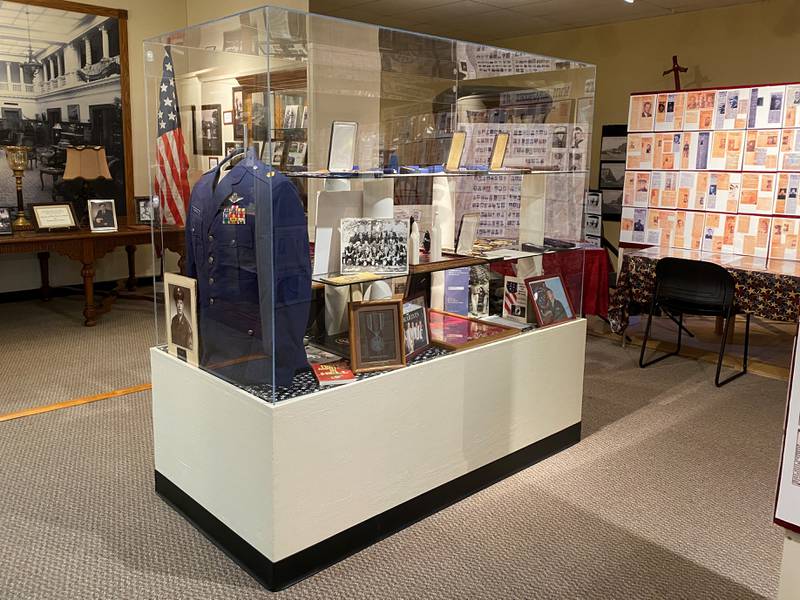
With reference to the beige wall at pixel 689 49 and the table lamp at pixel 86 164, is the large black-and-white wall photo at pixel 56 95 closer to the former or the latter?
the table lamp at pixel 86 164

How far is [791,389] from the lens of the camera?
5.60 feet

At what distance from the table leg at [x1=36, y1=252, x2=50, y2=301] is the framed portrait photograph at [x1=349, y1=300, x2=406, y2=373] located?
499cm

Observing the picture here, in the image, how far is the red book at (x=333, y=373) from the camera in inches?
96.0

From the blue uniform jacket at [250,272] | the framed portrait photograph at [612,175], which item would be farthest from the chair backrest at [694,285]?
the framed portrait photograph at [612,175]

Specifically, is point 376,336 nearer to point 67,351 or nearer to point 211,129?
point 211,129

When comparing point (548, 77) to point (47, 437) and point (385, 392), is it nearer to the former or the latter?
point (385, 392)

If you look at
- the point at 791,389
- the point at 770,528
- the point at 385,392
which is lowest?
the point at 770,528

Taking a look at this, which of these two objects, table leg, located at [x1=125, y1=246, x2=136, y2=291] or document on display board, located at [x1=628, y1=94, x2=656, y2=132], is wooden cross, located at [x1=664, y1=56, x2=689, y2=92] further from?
table leg, located at [x1=125, y1=246, x2=136, y2=291]

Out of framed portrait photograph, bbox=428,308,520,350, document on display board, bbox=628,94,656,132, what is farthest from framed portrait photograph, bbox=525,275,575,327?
document on display board, bbox=628,94,656,132

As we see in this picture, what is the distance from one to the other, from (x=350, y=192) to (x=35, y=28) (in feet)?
17.0

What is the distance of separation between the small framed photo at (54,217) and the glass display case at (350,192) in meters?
3.43

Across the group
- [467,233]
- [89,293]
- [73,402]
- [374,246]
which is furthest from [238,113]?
[89,293]

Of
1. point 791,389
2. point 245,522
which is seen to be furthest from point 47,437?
point 791,389

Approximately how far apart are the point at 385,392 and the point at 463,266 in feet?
2.64
